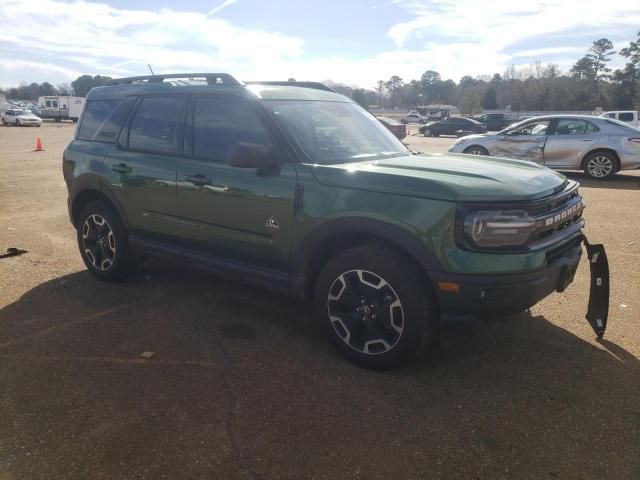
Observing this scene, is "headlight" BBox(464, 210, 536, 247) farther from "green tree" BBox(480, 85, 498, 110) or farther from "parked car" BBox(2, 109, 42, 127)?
"green tree" BBox(480, 85, 498, 110)

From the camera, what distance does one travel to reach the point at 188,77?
470 centimetres

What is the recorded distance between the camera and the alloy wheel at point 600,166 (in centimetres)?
1195

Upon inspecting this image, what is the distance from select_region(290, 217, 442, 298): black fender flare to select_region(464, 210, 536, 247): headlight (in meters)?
0.27

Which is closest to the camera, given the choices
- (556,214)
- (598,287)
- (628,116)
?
(556,214)

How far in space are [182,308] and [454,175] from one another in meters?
2.63

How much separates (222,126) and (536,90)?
305 feet

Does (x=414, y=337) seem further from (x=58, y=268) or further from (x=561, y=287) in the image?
(x=58, y=268)

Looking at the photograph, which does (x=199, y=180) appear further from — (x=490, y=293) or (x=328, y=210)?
(x=490, y=293)

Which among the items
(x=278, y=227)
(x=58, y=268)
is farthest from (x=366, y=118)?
(x=58, y=268)

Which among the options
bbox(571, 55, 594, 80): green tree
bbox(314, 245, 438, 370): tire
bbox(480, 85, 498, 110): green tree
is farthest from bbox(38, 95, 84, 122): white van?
bbox(571, 55, 594, 80): green tree

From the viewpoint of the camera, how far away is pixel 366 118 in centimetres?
474

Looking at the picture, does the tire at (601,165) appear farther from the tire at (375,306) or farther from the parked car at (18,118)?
the parked car at (18,118)

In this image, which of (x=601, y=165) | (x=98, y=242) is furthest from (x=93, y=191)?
(x=601, y=165)

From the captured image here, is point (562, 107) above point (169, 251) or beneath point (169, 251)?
above
